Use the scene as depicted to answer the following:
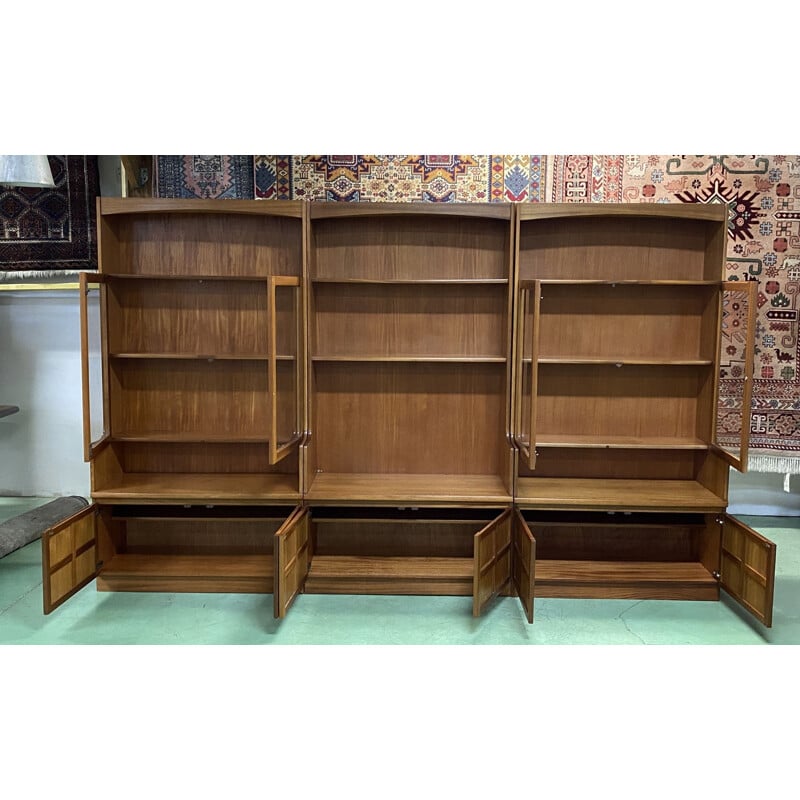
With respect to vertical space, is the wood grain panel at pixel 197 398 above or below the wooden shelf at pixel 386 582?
above

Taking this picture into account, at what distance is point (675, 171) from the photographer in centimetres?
448

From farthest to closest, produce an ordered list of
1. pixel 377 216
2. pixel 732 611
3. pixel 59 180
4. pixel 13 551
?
pixel 59 180 < pixel 13 551 < pixel 377 216 < pixel 732 611

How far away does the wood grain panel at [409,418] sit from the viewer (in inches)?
159

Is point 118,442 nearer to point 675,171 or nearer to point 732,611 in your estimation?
point 732,611

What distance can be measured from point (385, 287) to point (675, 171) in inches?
79.9

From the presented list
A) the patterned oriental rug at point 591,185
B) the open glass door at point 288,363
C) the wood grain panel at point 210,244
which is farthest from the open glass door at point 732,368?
the wood grain panel at point 210,244

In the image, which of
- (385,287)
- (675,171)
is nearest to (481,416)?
(385,287)

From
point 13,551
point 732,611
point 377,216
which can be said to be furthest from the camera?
point 13,551

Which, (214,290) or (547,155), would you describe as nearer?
(214,290)

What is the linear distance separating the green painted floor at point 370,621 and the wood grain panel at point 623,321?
1.35m

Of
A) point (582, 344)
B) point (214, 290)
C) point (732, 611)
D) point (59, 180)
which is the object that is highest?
point (59, 180)

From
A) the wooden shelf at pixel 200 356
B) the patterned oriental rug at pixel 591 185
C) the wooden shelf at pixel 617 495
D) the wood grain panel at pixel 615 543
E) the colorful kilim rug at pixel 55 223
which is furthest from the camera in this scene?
the colorful kilim rug at pixel 55 223

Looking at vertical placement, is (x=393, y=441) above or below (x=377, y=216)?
below

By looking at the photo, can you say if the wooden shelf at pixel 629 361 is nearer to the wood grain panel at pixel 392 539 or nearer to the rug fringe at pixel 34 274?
the wood grain panel at pixel 392 539
